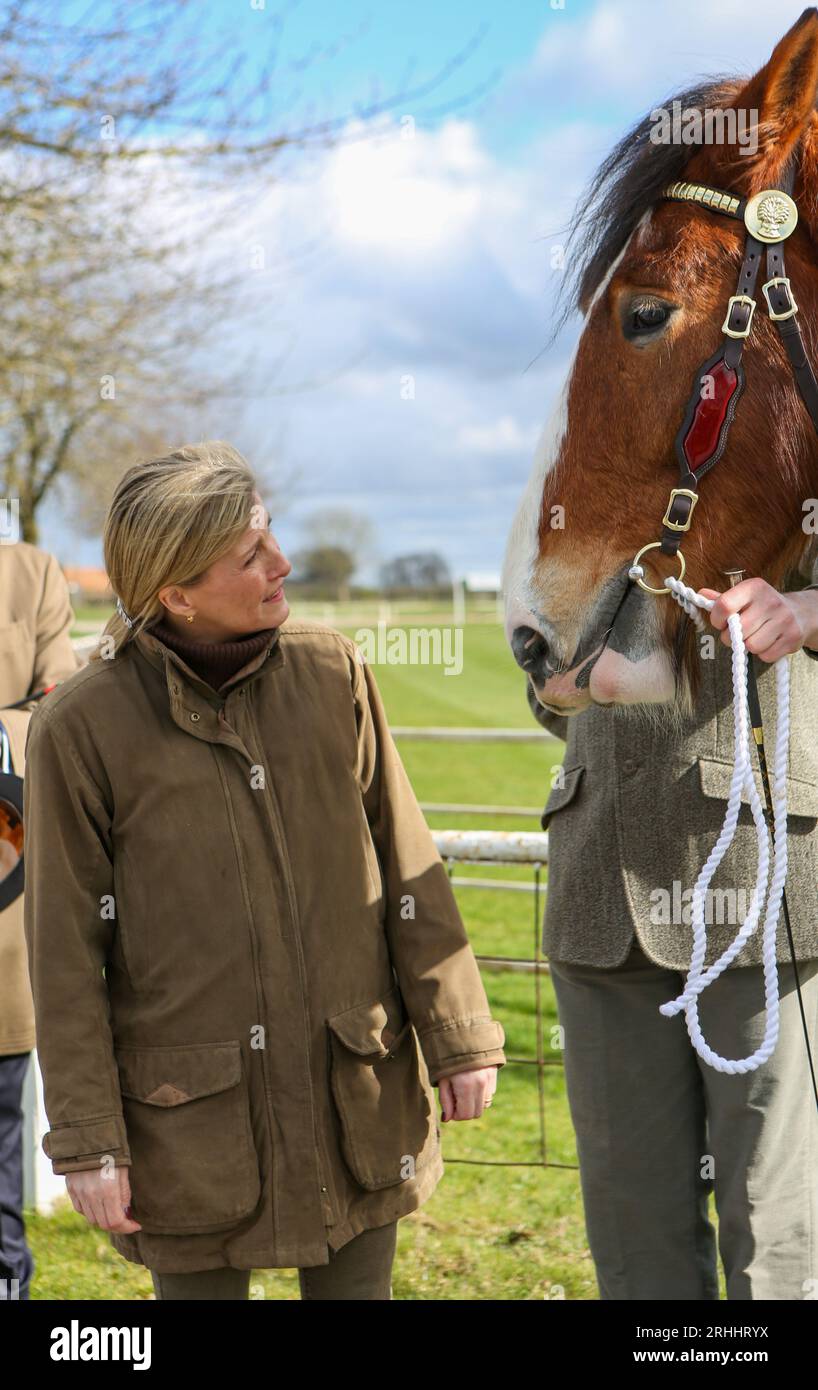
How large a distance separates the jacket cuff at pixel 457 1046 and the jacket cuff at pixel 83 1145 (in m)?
0.57

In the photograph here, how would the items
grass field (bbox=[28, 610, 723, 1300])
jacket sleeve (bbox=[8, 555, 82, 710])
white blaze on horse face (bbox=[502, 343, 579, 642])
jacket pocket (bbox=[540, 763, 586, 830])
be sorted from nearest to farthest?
1. white blaze on horse face (bbox=[502, 343, 579, 642])
2. jacket pocket (bbox=[540, 763, 586, 830])
3. jacket sleeve (bbox=[8, 555, 82, 710])
4. grass field (bbox=[28, 610, 723, 1300])

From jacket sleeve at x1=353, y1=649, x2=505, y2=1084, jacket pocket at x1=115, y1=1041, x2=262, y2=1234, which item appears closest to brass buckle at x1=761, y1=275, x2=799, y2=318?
jacket sleeve at x1=353, y1=649, x2=505, y2=1084

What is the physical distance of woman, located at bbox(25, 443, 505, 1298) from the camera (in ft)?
6.56

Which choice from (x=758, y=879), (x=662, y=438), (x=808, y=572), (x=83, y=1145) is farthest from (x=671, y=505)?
(x=83, y=1145)

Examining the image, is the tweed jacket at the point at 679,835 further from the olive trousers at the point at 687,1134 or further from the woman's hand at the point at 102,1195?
the woman's hand at the point at 102,1195

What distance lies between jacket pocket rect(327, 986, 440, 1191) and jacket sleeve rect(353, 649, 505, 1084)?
0.04 m

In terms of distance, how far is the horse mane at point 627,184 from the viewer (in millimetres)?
1962

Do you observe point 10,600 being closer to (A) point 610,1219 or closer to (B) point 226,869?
(B) point 226,869

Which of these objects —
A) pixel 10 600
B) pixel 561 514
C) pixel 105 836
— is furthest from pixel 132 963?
pixel 10 600

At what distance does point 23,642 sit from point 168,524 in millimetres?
1275

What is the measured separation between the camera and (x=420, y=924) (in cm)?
223

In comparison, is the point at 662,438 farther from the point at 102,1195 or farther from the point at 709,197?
the point at 102,1195

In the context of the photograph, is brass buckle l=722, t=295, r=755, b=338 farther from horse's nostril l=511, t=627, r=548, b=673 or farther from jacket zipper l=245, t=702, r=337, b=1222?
jacket zipper l=245, t=702, r=337, b=1222

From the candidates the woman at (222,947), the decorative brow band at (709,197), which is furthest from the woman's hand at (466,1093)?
the decorative brow band at (709,197)
